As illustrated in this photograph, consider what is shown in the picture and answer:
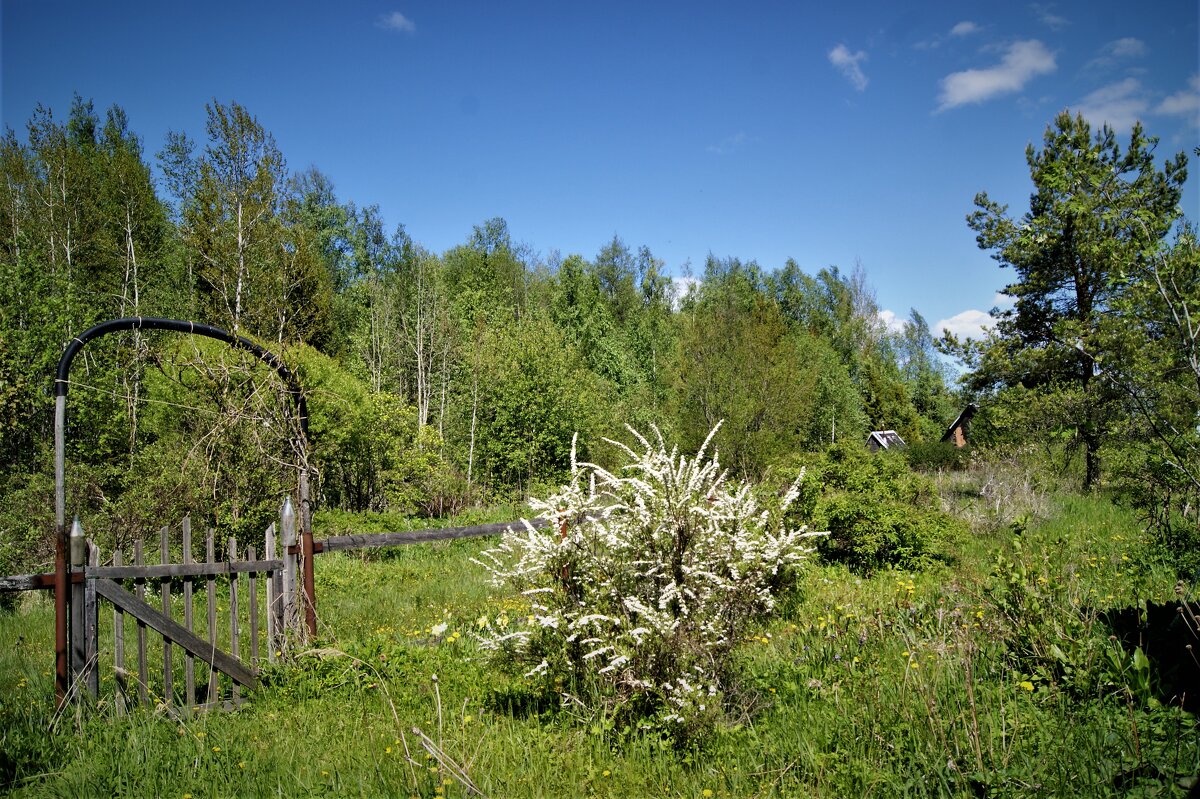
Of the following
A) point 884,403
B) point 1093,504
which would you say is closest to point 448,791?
point 1093,504

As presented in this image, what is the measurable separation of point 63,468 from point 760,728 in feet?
16.4

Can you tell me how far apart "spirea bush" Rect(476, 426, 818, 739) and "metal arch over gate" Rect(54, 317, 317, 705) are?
254cm

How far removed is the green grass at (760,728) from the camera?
314 cm

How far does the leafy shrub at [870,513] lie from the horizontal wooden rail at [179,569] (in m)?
6.81

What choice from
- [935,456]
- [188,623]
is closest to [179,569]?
→ [188,623]

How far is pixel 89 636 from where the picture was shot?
15.4 ft

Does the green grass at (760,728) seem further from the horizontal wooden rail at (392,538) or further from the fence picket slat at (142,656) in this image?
the horizontal wooden rail at (392,538)

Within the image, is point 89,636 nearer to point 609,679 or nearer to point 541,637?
point 541,637

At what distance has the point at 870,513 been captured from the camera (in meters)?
9.24

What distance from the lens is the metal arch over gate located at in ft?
15.3

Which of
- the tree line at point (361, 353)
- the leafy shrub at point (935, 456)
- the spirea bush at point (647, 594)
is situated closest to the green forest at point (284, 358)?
the tree line at point (361, 353)

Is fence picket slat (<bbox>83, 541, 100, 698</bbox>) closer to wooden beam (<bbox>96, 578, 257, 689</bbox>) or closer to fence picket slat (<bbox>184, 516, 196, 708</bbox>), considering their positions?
wooden beam (<bbox>96, 578, 257, 689</bbox>)

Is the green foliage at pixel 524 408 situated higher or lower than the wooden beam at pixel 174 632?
higher

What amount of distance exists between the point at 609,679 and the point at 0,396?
15391 mm
